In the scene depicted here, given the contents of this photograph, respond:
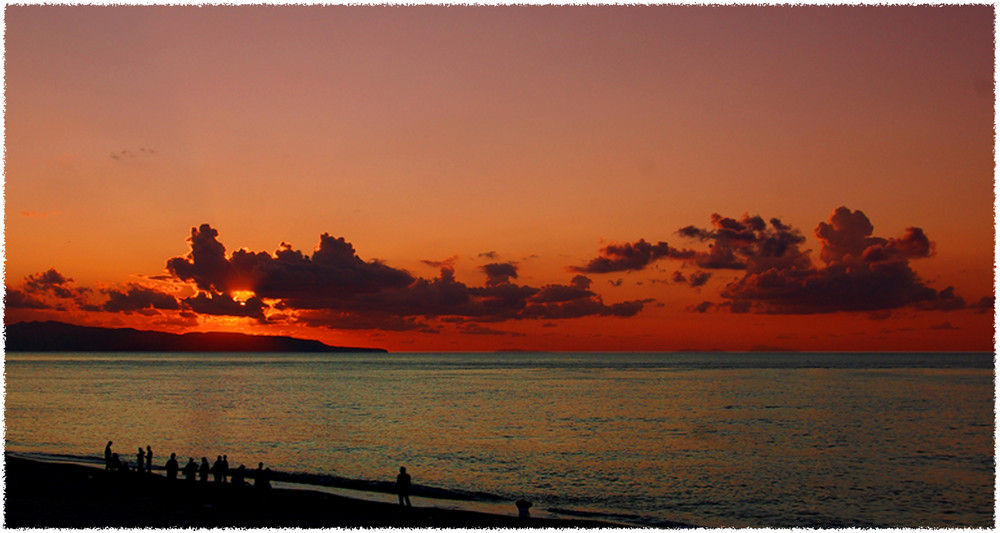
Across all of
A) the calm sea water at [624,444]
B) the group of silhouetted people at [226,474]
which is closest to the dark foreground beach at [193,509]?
the group of silhouetted people at [226,474]

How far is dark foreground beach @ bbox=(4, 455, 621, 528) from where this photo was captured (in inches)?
1185

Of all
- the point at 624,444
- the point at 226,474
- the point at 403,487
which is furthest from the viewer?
the point at 624,444

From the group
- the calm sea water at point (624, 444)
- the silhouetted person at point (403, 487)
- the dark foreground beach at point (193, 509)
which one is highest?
the silhouetted person at point (403, 487)

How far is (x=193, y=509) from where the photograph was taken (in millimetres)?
32969

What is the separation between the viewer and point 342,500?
3697 cm

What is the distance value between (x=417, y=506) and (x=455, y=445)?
79.6ft

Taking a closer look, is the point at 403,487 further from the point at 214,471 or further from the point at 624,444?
the point at 624,444

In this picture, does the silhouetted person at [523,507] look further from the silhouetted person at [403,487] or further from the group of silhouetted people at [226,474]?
the silhouetted person at [403,487]

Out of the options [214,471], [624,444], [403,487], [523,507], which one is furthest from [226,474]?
[624,444]

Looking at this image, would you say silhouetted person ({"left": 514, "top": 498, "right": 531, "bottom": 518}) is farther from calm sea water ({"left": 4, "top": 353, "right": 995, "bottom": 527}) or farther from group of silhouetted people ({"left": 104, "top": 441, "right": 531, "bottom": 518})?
calm sea water ({"left": 4, "top": 353, "right": 995, "bottom": 527})

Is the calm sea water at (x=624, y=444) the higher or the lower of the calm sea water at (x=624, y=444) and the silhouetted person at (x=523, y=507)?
the lower

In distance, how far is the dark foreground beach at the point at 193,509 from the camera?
30109mm

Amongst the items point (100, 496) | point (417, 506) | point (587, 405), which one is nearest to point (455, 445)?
point (417, 506)

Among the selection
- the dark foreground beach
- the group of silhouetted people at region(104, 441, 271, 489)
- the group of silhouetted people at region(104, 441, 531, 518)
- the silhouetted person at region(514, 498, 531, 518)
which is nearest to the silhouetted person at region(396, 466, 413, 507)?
the group of silhouetted people at region(104, 441, 531, 518)
